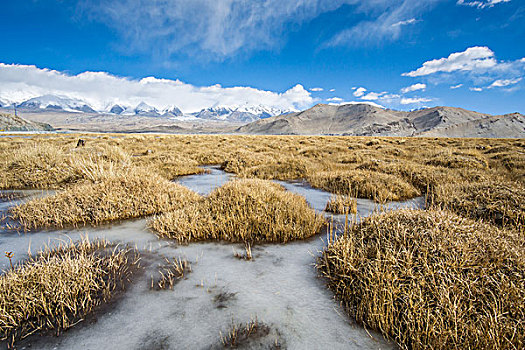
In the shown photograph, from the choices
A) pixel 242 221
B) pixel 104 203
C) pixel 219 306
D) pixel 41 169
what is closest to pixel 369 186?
pixel 242 221

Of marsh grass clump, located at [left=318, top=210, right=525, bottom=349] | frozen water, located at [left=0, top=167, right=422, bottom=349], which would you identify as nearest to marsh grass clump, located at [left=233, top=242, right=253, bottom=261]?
frozen water, located at [left=0, top=167, right=422, bottom=349]

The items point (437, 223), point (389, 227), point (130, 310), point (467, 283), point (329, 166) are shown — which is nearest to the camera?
point (467, 283)

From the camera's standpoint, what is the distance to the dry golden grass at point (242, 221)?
4.67 metres

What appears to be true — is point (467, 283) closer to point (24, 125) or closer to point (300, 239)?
point (300, 239)

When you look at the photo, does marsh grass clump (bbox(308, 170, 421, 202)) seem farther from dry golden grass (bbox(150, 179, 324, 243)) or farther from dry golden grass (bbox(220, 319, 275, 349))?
dry golden grass (bbox(220, 319, 275, 349))

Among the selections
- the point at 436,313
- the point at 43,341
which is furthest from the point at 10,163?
the point at 436,313

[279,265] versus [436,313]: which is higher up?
[436,313]

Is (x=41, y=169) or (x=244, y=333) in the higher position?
(x=41, y=169)

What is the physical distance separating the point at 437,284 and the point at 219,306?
8.02ft

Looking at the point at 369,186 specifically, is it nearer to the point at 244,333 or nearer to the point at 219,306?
the point at 219,306

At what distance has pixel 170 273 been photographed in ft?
11.1

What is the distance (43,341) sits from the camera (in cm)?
227

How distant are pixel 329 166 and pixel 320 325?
36.6 feet

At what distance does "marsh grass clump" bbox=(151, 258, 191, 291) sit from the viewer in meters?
3.20
